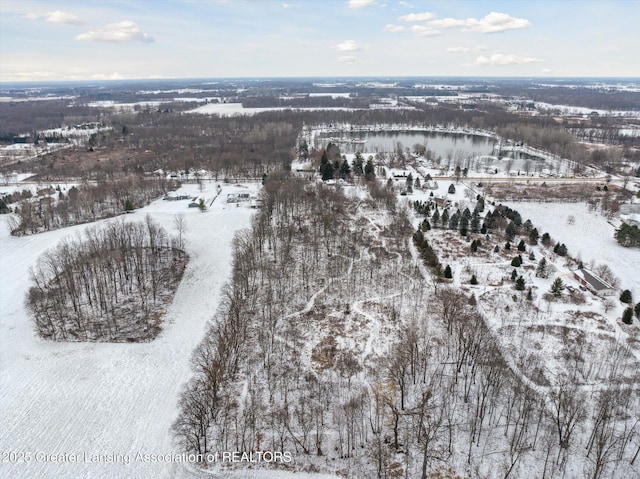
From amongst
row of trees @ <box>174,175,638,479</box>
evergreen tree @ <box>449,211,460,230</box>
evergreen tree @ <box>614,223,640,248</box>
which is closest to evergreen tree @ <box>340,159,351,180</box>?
evergreen tree @ <box>449,211,460,230</box>

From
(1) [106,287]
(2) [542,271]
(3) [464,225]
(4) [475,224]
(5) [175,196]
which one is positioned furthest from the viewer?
(5) [175,196]

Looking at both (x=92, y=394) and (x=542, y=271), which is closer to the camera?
(x=92, y=394)

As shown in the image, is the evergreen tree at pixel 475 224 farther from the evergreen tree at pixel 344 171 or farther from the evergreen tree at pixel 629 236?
the evergreen tree at pixel 344 171

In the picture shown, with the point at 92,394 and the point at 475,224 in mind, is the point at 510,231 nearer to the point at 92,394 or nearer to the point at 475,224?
the point at 475,224

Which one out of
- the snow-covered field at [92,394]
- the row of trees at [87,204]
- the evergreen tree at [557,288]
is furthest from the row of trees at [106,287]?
the evergreen tree at [557,288]

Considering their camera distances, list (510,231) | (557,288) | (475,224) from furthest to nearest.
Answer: (475,224) → (510,231) → (557,288)

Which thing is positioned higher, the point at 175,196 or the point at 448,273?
the point at 175,196

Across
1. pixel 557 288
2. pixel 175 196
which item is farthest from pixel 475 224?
pixel 175 196
